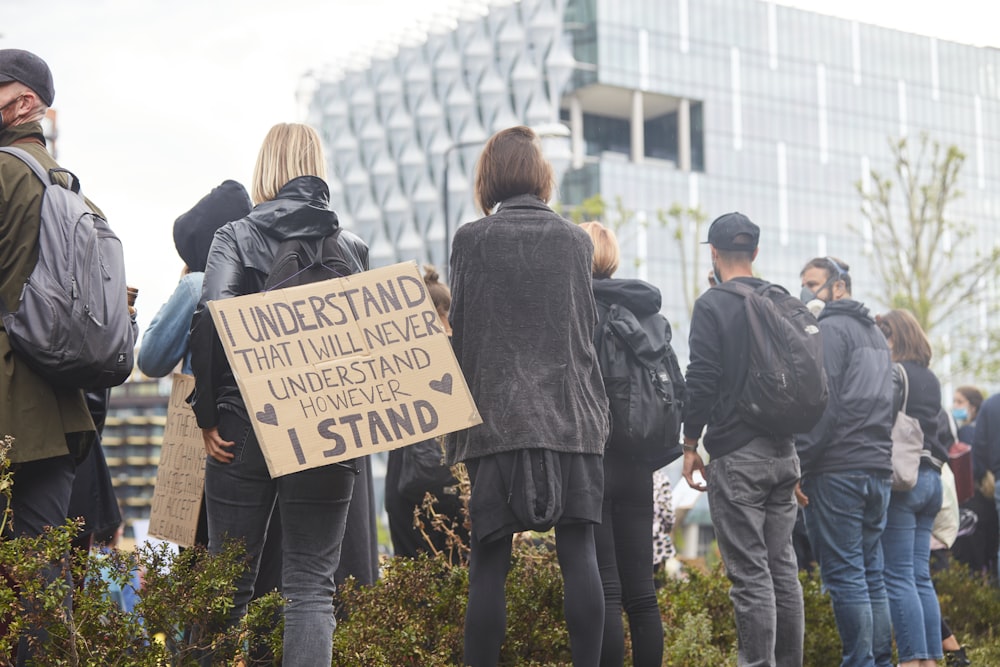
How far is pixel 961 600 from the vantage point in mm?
9719

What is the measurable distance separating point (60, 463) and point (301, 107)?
94.1m

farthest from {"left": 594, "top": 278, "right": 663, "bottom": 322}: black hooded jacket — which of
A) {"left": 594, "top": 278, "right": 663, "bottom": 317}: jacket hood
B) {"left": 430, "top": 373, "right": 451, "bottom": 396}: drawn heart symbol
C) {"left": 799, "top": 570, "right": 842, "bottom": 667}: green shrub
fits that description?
{"left": 799, "top": 570, "right": 842, "bottom": 667}: green shrub

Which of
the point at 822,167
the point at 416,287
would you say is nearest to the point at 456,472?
the point at 416,287

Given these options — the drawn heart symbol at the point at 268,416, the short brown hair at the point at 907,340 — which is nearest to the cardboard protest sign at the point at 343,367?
the drawn heart symbol at the point at 268,416

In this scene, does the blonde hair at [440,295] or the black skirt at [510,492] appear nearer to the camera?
the black skirt at [510,492]

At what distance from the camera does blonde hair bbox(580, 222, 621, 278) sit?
6.09 m

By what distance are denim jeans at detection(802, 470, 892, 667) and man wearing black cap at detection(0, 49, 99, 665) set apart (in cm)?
395

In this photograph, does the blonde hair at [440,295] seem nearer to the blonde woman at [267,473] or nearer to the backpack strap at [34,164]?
the blonde woman at [267,473]

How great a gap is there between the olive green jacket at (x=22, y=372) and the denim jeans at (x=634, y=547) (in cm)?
221

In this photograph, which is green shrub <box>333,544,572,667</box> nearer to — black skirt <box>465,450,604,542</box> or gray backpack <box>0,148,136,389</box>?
black skirt <box>465,450,604,542</box>

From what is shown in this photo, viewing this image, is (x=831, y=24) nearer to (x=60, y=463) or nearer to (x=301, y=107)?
(x=301, y=107)

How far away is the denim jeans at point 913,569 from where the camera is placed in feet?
24.2

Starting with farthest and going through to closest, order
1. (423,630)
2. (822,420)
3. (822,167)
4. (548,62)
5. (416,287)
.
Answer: (822,167), (548,62), (822,420), (423,630), (416,287)

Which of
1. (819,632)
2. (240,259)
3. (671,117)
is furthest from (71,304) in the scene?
(671,117)
